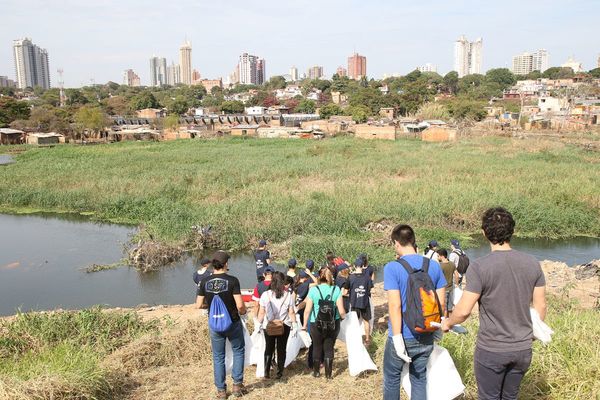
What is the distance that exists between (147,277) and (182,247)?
1.85m

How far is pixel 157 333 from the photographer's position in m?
6.71

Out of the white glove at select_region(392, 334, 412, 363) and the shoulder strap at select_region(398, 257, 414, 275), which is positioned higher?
the shoulder strap at select_region(398, 257, 414, 275)

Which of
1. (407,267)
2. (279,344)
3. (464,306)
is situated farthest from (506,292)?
(279,344)

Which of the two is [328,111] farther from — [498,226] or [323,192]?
[498,226]

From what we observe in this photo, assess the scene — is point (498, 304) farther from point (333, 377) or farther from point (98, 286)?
point (98, 286)

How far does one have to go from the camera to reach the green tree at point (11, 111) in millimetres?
59031

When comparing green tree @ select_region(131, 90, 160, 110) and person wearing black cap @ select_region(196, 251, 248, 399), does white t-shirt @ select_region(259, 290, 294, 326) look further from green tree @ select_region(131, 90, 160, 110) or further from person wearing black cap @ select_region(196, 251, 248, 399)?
green tree @ select_region(131, 90, 160, 110)

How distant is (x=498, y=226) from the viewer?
3213mm

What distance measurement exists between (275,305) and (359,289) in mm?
1578

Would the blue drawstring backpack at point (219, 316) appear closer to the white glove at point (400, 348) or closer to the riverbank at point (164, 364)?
the riverbank at point (164, 364)

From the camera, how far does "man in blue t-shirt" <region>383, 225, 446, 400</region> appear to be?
11.5 feet

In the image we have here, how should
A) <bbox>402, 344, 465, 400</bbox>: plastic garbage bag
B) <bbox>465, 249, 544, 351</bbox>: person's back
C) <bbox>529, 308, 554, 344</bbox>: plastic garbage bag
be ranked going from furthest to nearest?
1. <bbox>402, 344, 465, 400</bbox>: plastic garbage bag
2. <bbox>529, 308, 554, 344</bbox>: plastic garbage bag
3. <bbox>465, 249, 544, 351</bbox>: person's back

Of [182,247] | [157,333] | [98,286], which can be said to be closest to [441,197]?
[182,247]

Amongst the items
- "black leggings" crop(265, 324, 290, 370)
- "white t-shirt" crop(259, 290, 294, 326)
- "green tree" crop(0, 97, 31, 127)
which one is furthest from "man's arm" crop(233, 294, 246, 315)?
"green tree" crop(0, 97, 31, 127)
